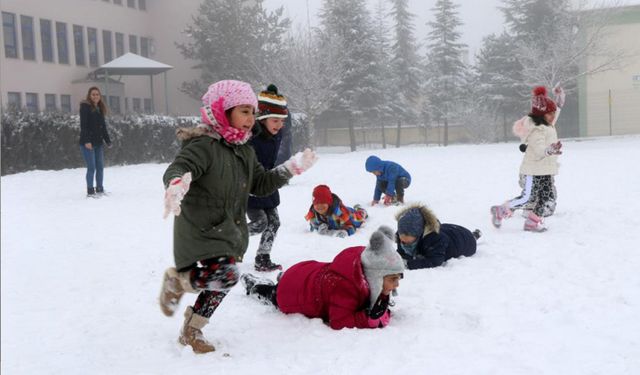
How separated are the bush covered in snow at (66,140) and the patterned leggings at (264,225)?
1121 cm

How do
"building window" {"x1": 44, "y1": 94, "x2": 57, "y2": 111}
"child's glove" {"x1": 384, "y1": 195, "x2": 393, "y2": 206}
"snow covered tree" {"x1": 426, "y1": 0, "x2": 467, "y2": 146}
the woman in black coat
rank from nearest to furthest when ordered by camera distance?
1. "child's glove" {"x1": 384, "y1": 195, "x2": 393, "y2": 206}
2. the woman in black coat
3. "building window" {"x1": 44, "y1": 94, "x2": 57, "y2": 111}
4. "snow covered tree" {"x1": 426, "y1": 0, "x2": 467, "y2": 146}

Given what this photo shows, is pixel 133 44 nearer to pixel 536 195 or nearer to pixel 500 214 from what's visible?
pixel 500 214

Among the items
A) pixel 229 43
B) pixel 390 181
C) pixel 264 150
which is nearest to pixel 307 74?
pixel 229 43

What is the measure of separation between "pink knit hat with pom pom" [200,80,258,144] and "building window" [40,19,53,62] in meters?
28.1

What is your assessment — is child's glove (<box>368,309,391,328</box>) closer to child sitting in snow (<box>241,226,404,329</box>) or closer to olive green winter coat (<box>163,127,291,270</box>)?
child sitting in snow (<box>241,226,404,329</box>)

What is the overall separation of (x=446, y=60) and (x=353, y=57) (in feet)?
33.3

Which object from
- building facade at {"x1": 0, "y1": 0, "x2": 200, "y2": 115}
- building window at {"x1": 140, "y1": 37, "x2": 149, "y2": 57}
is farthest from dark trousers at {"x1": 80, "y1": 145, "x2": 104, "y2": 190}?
building window at {"x1": 140, "y1": 37, "x2": 149, "y2": 57}

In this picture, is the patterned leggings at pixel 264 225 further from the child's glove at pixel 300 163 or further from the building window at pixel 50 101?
the building window at pixel 50 101

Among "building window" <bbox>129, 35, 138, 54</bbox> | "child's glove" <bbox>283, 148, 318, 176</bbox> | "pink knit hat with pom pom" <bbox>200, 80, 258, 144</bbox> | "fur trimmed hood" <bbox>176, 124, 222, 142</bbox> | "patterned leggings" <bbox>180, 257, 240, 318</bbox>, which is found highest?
"building window" <bbox>129, 35, 138, 54</bbox>

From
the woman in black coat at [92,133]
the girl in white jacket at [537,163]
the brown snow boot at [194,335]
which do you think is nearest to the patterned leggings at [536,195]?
the girl in white jacket at [537,163]

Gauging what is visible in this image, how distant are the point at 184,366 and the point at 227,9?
34.7 m

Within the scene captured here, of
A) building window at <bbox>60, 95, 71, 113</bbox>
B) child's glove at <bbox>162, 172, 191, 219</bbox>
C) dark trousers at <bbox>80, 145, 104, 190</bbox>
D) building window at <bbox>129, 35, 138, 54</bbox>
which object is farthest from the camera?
building window at <bbox>129, 35, 138, 54</bbox>

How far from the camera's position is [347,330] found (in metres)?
3.87

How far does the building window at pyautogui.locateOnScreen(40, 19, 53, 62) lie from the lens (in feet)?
93.1
